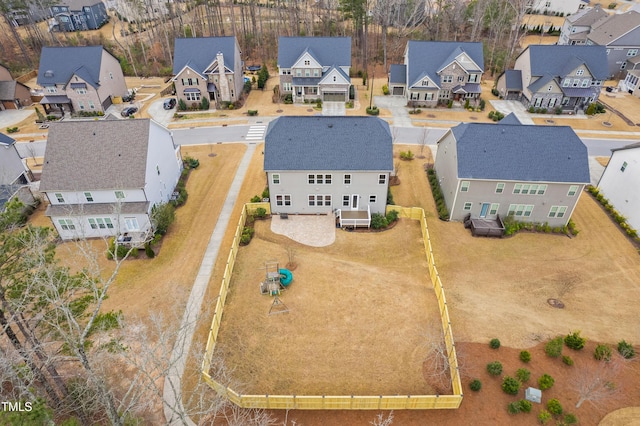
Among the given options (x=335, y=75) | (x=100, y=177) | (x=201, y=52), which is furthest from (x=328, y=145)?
(x=201, y=52)

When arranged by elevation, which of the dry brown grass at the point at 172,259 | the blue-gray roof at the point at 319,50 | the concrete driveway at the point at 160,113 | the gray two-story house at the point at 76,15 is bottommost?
the dry brown grass at the point at 172,259

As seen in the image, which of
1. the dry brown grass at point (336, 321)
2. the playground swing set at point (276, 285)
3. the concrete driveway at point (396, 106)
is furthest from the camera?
the concrete driveway at point (396, 106)

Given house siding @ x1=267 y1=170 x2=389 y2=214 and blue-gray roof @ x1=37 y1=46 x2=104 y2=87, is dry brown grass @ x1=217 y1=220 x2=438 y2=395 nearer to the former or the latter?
house siding @ x1=267 y1=170 x2=389 y2=214

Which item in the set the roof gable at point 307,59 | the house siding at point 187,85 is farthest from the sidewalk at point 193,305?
the roof gable at point 307,59

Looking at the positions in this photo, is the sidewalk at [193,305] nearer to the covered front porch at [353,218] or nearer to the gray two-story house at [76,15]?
the covered front porch at [353,218]

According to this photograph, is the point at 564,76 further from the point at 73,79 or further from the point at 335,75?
the point at 73,79

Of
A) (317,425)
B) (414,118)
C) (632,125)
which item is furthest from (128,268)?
(632,125)

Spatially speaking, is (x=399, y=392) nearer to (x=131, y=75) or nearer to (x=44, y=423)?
(x=44, y=423)

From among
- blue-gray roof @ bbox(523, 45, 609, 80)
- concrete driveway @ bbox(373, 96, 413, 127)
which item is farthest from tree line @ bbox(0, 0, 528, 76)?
concrete driveway @ bbox(373, 96, 413, 127)
